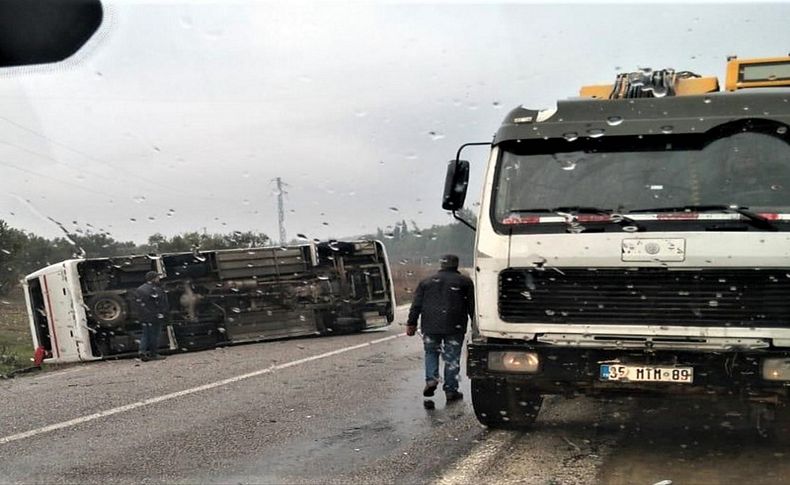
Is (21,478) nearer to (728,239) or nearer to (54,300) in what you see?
(728,239)

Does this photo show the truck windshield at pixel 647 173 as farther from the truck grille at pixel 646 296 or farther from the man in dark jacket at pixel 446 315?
the man in dark jacket at pixel 446 315

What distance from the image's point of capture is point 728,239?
4.72 meters

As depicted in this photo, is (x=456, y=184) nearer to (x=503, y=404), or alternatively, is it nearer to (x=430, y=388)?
(x=503, y=404)

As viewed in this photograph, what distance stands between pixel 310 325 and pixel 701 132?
1092 centimetres

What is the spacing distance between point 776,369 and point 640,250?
1.09m

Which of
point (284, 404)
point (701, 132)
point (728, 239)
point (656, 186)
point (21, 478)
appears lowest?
point (284, 404)

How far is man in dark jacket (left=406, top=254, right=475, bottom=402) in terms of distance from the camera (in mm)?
7387

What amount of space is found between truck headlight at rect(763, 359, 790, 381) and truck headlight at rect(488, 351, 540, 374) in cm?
142

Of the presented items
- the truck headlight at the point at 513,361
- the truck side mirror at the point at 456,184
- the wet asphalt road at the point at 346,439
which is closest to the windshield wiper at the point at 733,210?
the truck headlight at the point at 513,361

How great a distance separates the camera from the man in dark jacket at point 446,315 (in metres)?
7.39

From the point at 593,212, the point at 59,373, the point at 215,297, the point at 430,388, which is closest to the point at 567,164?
the point at 593,212

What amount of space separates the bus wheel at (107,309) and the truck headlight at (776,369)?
1124 cm

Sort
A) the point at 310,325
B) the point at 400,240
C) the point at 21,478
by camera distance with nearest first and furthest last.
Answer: the point at 21,478 < the point at 400,240 < the point at 310,325

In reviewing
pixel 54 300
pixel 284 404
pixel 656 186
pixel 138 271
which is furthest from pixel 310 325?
pixel 656 186
